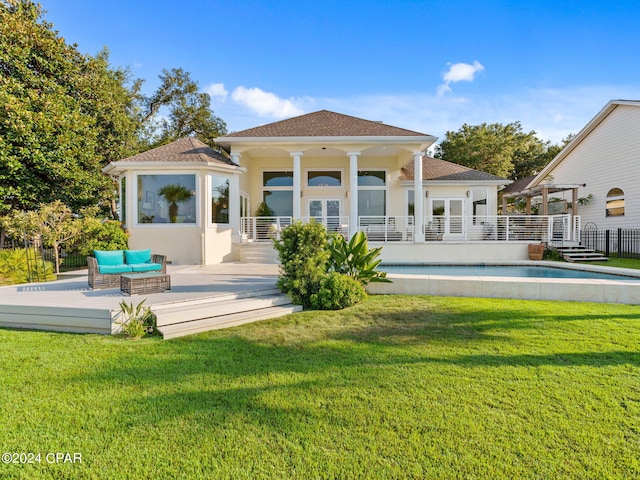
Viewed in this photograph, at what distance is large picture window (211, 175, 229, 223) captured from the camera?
43.7 feet

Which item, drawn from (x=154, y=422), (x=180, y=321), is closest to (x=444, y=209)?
(x=180, y=321)

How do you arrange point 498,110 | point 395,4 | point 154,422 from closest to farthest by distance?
point 154,422 → point 395,4 → point 498,110

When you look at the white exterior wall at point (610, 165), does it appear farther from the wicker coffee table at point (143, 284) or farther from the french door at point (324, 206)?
the wicker coffee table at point (143, 284)

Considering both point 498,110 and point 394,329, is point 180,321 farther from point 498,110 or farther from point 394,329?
point 498,110

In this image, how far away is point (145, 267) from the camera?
26.6ft

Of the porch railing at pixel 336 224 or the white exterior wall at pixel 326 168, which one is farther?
the white exterior wall at pixel 326 168

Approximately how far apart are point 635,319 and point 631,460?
4564 millimetres

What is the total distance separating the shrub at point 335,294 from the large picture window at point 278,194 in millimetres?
11886

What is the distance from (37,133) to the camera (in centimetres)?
1292

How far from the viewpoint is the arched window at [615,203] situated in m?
17.6

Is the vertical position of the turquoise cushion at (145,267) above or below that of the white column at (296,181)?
below

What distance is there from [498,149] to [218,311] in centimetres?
3109

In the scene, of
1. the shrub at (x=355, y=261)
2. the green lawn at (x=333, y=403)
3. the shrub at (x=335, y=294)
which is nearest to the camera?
the green lawn at (x=333, y=403)

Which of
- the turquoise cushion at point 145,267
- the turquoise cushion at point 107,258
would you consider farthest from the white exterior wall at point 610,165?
the turquoise cushion at point 107,258
